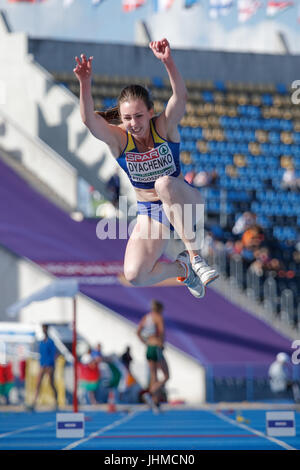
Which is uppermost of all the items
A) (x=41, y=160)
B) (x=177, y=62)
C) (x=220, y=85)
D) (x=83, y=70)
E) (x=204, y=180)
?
(x=177, y=62)

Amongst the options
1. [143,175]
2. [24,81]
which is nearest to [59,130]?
[24,81]

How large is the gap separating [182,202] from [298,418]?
537cm

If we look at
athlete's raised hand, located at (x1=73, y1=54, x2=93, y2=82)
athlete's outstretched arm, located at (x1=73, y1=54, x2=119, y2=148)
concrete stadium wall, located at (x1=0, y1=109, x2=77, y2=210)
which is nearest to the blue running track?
athlete's outstretched arm, located at (x1=73, y1=54, x2=119, y2=148)

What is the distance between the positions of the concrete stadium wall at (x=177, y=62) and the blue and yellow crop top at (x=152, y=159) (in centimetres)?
1767

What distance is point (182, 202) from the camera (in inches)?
231

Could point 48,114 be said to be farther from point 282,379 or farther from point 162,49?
point 162,49

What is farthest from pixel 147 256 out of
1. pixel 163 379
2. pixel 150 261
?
pixel 163 379

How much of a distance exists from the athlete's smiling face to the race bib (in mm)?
156

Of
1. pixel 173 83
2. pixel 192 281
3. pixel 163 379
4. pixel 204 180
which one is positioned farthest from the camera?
pixel 204 180

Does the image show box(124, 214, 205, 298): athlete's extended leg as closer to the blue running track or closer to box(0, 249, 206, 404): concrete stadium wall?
the blue running track

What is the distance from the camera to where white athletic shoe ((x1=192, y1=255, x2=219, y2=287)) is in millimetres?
5875

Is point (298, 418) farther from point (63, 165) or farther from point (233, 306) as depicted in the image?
point (63, 165)

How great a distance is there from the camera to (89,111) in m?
5.69

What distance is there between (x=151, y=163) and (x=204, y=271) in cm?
79
